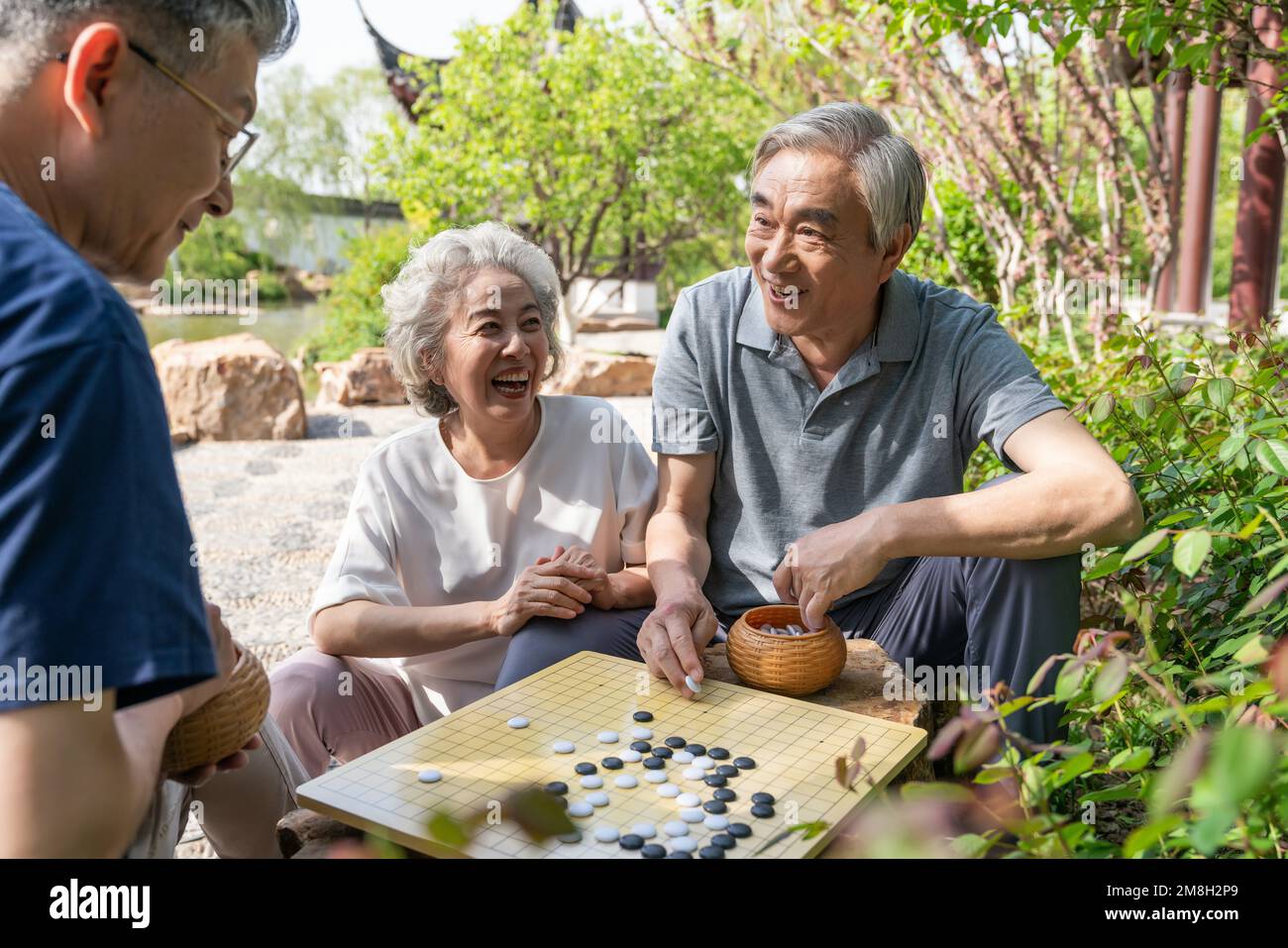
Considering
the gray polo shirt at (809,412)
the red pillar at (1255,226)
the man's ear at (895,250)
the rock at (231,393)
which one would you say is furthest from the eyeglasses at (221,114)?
the rock at (231,393)

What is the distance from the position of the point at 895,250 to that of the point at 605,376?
28.0 ft

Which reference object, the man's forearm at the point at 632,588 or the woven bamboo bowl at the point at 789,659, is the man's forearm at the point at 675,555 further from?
the woven bamboo bowl at the point at 789,659

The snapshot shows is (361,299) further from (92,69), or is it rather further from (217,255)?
(92,69)

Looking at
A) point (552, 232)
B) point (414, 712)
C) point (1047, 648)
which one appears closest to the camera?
point (1047, 648)

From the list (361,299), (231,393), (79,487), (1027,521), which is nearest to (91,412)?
Answer: (79,487)

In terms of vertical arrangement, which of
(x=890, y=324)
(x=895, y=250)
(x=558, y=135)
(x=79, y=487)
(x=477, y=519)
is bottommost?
(x=477, y=519)

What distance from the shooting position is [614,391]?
11.0m

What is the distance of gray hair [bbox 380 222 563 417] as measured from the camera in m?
2.66

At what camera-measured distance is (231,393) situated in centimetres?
939

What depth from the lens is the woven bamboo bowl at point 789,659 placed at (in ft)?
6.37

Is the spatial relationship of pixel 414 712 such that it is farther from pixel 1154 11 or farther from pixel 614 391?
pixel 614 391
